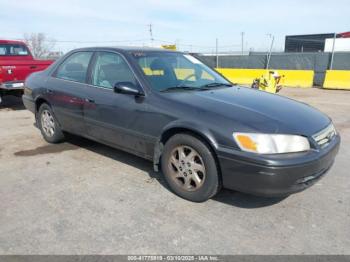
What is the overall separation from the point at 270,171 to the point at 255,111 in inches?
27.6

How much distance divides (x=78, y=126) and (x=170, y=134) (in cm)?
179

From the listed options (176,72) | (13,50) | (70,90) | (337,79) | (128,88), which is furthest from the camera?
(337,79)

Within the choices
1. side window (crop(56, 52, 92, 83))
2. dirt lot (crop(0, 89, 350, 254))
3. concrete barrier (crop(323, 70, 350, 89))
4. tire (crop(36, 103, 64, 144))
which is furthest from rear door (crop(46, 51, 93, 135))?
concrete barrier (crop(323, 70, 350, 89))

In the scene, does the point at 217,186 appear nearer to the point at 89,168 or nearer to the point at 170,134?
the point at 170,134

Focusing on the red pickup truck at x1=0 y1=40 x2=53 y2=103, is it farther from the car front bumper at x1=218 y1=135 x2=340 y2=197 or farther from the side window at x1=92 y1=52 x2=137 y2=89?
the car front bumper at x1=218 y1=135 x2=340 y2=197

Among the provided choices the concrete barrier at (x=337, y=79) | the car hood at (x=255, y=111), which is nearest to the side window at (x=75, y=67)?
the car hood at (x=255, y=111)

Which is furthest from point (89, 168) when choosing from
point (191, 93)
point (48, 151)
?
point (191, 93)

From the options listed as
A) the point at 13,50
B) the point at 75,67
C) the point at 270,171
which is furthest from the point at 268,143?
the point at 13,50

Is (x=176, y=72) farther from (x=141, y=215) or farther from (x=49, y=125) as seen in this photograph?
(x=49, y=125)

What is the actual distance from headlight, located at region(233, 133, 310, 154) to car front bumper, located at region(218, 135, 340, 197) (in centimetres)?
5

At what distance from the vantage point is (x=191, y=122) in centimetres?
329

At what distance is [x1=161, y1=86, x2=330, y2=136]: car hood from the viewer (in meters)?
3.07

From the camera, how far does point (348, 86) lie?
14.2 metres

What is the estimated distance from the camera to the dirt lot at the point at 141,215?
2727 mm
